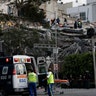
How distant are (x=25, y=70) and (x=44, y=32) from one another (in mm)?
23059

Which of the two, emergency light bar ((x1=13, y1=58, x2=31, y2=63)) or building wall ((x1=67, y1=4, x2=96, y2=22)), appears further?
building wall ((x1=67, y1=4, x2=96, y2=22))

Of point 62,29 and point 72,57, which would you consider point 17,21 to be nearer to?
point 72,57

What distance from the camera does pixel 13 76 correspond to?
70.5 ft

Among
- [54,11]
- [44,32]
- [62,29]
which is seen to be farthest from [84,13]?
[44,32]

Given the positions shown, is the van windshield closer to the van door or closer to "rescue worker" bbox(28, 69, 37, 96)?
the van door

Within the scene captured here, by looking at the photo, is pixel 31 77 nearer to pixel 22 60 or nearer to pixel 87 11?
pixel 22 60

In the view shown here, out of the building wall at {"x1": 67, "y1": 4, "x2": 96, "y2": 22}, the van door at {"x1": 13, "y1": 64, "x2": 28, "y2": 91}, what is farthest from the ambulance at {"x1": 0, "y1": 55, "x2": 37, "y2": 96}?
the building wall at {"x1": 67, "y1": 4, "x2": 96, "y2": 22}

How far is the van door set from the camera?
2148 centimetres

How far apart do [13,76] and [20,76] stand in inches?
16.2

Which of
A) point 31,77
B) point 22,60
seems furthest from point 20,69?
point 31,77

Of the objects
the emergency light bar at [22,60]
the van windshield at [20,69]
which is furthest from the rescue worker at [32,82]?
the emergency light bar at [22,60]

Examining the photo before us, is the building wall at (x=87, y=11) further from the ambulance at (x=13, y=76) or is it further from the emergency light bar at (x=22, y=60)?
the ambulance at (x=13, y=76)

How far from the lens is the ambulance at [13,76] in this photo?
846 inches

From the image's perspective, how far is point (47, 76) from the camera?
22875 millimetres
